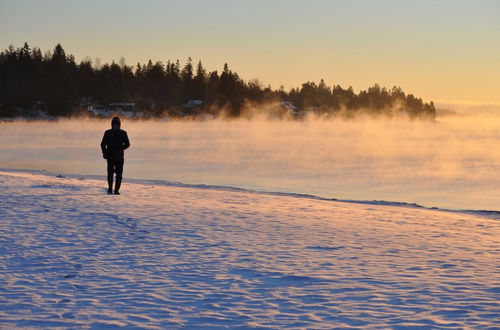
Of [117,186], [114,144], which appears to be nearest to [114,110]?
[117,186]

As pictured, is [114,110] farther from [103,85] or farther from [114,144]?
[114,144]

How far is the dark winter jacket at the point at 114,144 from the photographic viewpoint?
16578mm

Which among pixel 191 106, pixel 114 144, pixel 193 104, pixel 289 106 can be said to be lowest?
pixel 114 144

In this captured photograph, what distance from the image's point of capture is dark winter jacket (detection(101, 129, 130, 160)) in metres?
16.6

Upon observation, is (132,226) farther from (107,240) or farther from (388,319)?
(388,319)

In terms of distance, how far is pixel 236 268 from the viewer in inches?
359

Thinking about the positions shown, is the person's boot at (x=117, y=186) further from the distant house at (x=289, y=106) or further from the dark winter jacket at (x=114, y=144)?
the distant house at (x=289, y=106)

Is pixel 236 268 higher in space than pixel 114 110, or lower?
lower

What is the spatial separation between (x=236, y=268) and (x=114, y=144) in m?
8.55

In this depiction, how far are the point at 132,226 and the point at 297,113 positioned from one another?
18065cm

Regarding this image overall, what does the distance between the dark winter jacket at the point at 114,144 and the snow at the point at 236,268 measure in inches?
77.3

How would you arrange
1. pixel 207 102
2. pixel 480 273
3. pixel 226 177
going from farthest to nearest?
1. pixel 207 102
2. pixel 226 177
3. pixel 480 273

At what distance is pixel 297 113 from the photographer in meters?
191

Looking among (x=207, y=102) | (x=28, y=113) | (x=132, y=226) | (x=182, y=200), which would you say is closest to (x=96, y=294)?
(x=132, y=226)
